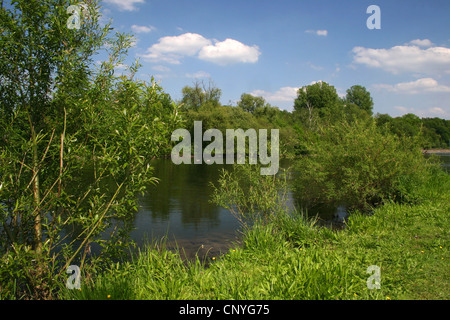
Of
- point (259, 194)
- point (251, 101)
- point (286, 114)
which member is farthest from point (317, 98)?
point (259, 194)

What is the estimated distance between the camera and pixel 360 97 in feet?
256

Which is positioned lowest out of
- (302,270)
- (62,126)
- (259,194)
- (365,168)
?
(302,270)

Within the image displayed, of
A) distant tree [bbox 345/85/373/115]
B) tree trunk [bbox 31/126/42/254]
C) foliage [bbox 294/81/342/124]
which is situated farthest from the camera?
distant tree [bbox 345/85/373/115]

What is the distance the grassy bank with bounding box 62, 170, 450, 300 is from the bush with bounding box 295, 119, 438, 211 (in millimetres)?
3055

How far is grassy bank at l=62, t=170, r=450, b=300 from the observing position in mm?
4352

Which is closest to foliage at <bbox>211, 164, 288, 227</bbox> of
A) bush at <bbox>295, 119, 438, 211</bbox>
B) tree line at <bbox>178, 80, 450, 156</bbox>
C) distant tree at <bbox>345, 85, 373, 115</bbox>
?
bush at <bbox>295, 119, 438, 211</bbox>

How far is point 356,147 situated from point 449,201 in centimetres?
318

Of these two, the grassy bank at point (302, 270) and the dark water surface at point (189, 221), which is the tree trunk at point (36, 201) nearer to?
the grassy bank at point (302, 270)

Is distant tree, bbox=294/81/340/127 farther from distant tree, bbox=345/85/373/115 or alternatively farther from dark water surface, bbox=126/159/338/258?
dark water surface, bbox=126/159/338/258

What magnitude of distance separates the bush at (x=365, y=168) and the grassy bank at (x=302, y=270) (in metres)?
3.05

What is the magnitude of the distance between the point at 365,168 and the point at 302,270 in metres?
6.88

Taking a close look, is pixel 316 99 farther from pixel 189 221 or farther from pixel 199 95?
pixel 189 221

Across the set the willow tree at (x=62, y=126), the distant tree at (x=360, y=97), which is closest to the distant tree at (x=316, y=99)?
the distant tree at (x=360, y=97)
